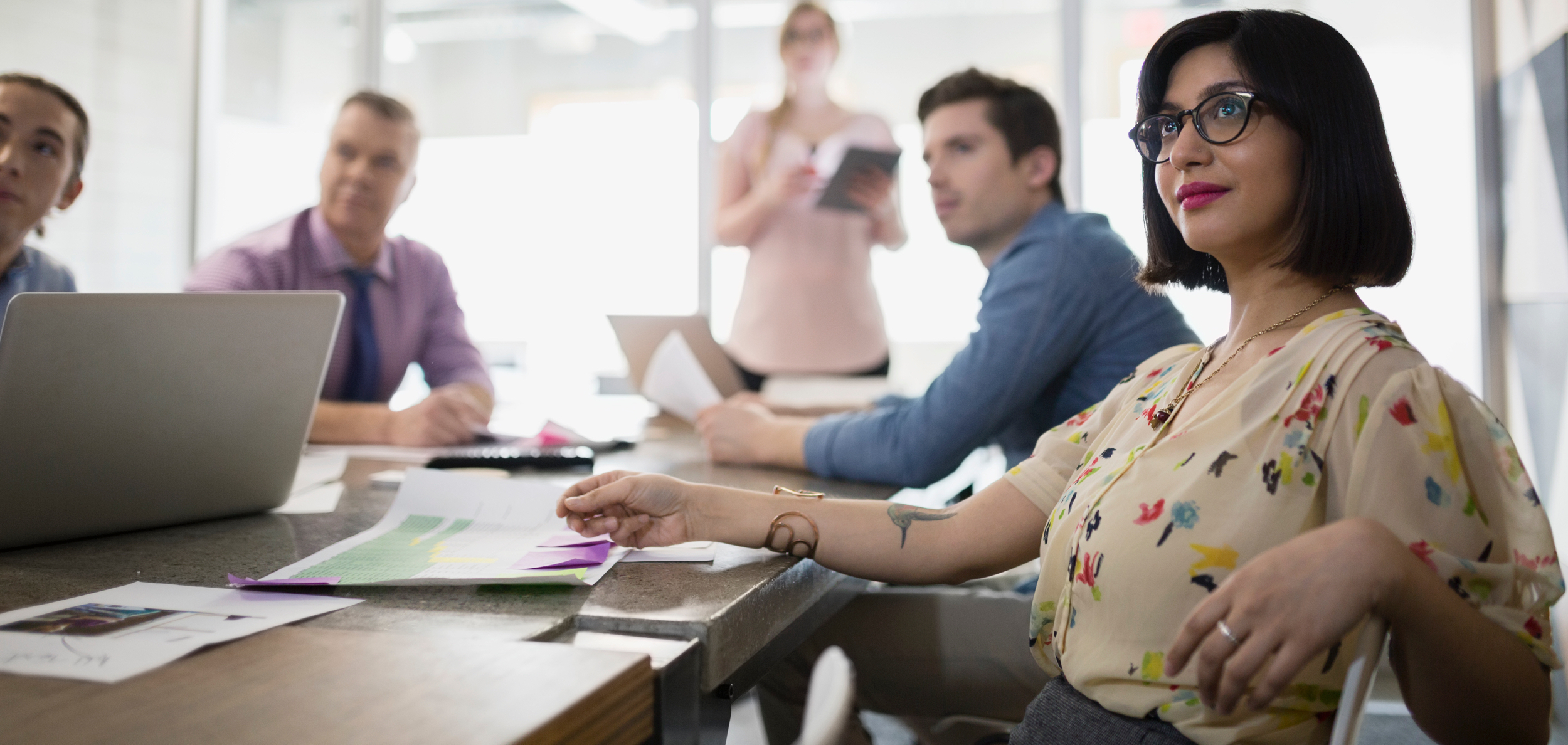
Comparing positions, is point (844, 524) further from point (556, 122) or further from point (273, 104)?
point (273, 104)

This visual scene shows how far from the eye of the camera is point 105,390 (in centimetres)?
90

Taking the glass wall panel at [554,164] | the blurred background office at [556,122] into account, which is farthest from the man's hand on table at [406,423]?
the glass wall panel at [554,164]

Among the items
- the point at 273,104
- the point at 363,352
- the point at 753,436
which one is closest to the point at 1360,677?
the point at 753,436

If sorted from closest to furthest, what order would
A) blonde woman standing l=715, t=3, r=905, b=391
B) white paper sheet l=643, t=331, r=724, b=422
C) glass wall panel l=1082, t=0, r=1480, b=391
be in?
white paper sheet l=643, t=331, r=724, b=422
glass wall panel l=1082, t=0, r=1480, b=391
blonde woman standing l=715, t=3, r=905, b=391

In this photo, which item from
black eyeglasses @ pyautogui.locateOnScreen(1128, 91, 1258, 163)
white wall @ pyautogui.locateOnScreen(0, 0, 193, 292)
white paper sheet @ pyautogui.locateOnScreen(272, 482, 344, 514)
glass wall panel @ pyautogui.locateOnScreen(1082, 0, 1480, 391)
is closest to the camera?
black eyeglasses @ pyautogui.locateOnScreen(1128, 91, 1258, 163)

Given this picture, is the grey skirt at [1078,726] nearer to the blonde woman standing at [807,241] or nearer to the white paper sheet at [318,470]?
the white paper sheet at [318,470]

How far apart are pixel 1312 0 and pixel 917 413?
119 inches

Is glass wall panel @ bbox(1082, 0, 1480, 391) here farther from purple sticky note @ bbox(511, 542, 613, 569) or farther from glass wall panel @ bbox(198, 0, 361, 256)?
glass wall panel @ bbox(198, 0, 361, 256)

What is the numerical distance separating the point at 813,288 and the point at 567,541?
2.20 m

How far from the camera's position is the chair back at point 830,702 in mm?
389

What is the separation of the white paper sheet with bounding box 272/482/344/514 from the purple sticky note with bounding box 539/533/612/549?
0.33 m

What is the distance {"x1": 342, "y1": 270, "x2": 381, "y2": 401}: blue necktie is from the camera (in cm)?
205

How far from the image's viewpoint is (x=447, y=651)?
59 centimetres

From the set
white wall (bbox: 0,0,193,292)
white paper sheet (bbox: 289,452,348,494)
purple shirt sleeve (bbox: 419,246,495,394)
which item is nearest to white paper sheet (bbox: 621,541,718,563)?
white paper sheet (bbox: 289,452,348,494)
